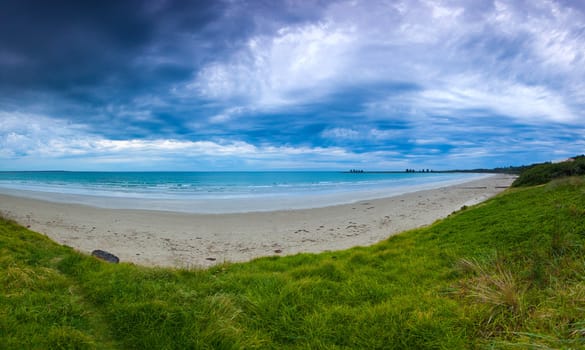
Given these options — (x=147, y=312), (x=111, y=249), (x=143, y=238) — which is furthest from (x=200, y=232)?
(x=147, y=312)

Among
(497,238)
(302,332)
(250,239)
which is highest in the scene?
(497,238)

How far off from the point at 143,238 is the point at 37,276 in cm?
1053

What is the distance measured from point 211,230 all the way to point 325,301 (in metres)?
14.1

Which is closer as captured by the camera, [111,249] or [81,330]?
[81,330]

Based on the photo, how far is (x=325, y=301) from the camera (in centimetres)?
473

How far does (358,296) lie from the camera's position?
484 cm

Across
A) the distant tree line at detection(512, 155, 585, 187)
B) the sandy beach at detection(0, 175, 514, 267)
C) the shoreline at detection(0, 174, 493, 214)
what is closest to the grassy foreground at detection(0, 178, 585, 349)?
the sandy beach at detection(0, 175, 514, 267)

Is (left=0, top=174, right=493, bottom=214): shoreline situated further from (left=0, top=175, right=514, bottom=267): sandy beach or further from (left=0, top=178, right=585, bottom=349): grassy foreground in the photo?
(left=0, top=178, right=585, bottom=349): grassy foreground

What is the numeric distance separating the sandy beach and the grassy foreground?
5.58 m

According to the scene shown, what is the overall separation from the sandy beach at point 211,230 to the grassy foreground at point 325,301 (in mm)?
5577

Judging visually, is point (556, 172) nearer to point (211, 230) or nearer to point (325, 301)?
point (211, 230)

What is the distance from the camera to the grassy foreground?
11.8 ft

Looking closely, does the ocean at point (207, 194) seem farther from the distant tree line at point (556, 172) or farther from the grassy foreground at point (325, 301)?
the grassy foreground at point (325, 301)

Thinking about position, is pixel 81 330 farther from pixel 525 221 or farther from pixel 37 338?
pixel 525 221
